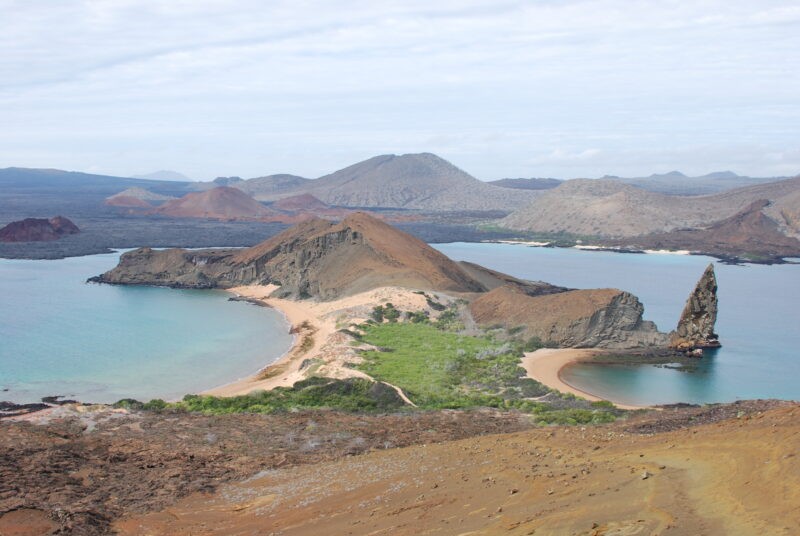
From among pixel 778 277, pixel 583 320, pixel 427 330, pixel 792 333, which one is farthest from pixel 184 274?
pixel 778 277

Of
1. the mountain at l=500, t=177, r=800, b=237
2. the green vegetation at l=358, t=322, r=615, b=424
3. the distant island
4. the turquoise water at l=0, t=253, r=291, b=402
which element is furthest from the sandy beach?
the mountain at l=500, t=177, r=800, b=237

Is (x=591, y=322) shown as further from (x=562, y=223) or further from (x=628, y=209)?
(x=562, y=223)

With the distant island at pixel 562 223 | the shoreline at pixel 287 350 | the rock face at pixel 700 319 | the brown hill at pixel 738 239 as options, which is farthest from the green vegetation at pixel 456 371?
the brown hill at pixel 738 239

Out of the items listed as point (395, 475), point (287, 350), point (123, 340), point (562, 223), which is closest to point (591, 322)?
point (287, 350)

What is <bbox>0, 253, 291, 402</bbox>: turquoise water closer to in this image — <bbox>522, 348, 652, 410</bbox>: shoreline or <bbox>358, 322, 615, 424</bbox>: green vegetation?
<bbox>358, 322, 615, 424</bbox>: green vegetation

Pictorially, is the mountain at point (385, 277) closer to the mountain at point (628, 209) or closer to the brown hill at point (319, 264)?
the brown hill at point (319, 264)
